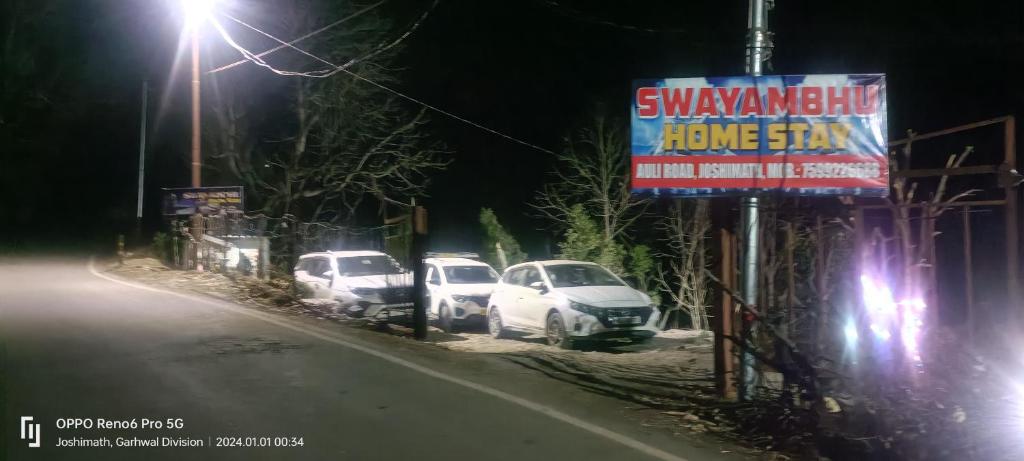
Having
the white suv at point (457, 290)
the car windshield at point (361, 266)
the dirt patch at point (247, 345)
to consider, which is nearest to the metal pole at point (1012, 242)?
the dirt patch at point (247, 345)

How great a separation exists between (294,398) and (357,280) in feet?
27.6

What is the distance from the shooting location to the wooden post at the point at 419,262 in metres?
12.0

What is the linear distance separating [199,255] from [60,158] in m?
26.1

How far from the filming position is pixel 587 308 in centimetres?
1377

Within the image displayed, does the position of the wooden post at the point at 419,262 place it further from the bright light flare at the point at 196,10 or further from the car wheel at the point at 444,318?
the bright light flare at the point at 196,10

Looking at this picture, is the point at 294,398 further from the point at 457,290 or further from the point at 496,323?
the point at 457,290

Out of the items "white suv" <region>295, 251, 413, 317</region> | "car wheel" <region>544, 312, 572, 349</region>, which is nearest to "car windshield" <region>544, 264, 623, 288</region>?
"car wheel" <region>544, 312, 572, 349</region>

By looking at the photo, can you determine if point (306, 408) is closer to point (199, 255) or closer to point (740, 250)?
point (740, 250)

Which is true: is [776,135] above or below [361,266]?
above

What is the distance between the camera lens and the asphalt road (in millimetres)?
6488

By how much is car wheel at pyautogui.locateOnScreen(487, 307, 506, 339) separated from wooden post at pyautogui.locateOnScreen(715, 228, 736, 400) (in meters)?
7.66

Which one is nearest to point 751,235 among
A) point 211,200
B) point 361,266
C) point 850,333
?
point 850,333

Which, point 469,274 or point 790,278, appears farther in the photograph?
point 469,274

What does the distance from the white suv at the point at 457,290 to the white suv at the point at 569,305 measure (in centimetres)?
93
